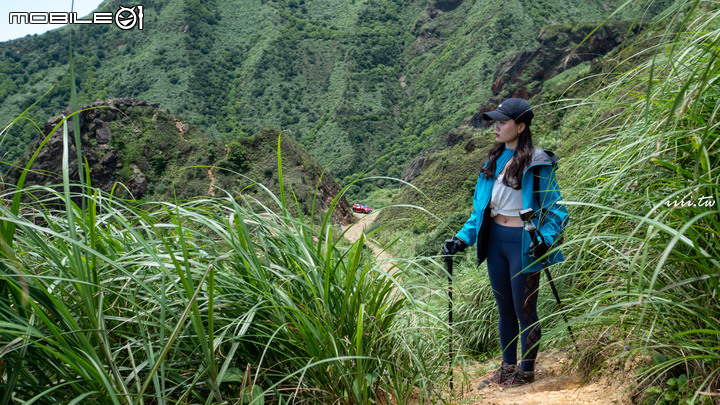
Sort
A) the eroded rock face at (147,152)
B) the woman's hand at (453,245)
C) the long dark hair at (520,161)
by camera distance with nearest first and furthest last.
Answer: the long dark hair at (520,161) < the woman's hand at (453,245) < the eroded rock face at (147,152)

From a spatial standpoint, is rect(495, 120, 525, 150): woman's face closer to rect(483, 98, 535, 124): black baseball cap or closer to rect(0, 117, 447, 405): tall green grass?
rect(483, 98, 535, 124): black baseball cap

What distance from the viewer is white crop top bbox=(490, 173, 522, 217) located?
2.32 meters

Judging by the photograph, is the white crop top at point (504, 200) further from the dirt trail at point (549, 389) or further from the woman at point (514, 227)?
the dirt trail at point (549, 389)

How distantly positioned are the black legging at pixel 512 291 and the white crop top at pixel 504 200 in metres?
0.08

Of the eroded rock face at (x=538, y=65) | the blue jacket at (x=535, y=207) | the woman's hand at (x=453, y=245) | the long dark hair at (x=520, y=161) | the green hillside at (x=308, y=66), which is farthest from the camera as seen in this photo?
the green hillside at (x=308, y=66)

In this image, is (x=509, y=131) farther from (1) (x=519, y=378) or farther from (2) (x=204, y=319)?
(2) (x=204, y=319)

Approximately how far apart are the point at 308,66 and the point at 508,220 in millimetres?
71217

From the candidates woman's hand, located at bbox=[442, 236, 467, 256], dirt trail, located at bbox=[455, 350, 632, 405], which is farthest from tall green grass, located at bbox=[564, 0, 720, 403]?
woman's hand, located at bbox=[442, 236, 467, 256]

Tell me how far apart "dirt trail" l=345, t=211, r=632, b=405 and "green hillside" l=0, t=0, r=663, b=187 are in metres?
45.4

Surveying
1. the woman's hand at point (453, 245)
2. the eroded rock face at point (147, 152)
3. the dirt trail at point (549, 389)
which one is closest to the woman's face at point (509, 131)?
the woman's hand at point (453, 245)

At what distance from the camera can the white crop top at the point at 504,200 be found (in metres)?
2.32

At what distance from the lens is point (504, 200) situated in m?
2.36

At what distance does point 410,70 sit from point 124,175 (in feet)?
174

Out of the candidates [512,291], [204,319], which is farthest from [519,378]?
[204,319]
